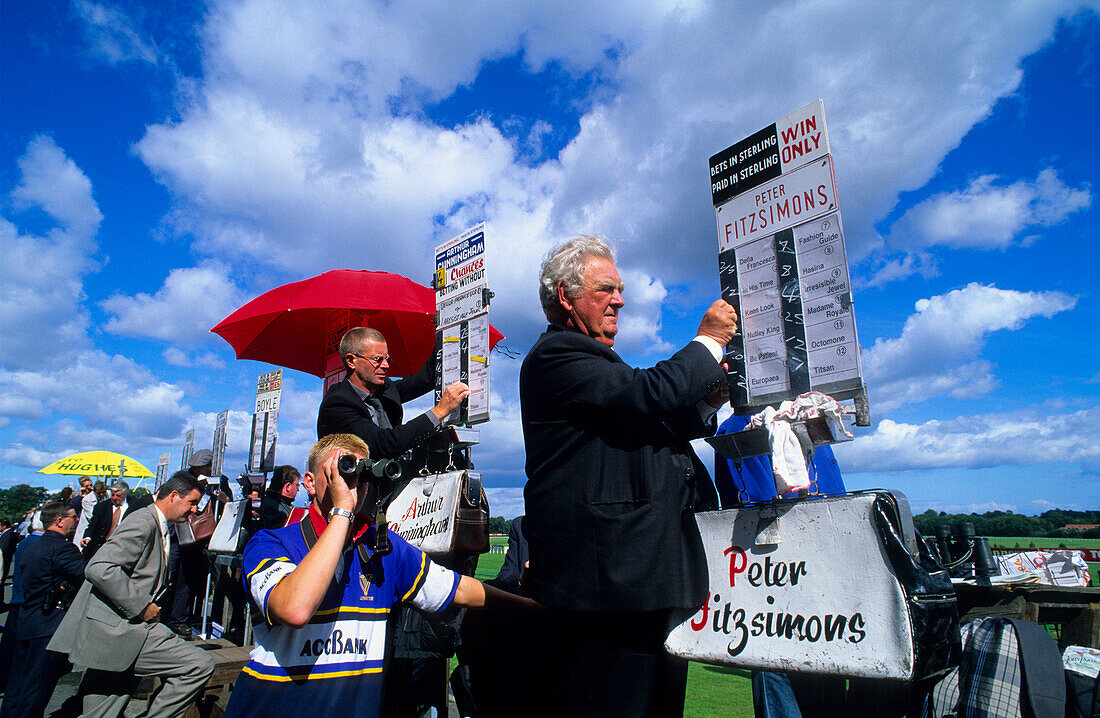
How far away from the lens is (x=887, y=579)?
1440 millimetres

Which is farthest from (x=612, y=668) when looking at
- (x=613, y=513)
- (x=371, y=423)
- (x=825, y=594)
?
(x=371, y=423)

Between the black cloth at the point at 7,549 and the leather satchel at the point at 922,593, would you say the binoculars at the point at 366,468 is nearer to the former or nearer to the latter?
the leather satchel at the point at 922,593

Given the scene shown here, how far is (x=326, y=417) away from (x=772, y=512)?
249cm

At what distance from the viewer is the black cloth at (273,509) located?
21.4 ft

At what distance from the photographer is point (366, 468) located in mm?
2062

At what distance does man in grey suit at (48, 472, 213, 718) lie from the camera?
4.33 metres

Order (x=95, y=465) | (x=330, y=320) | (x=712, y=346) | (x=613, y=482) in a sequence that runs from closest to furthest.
Result: (x=613, y=482), (x=712, y=346), (x=330, y=320), (x=95, y=465)

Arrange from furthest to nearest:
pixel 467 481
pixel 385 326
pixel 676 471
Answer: pixel 385 326, pixel 467 481, pixel 676 471

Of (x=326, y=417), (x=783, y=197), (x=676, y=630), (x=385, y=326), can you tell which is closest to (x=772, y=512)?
(x=676, y=630)

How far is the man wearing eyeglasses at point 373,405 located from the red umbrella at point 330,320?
1.58 meters

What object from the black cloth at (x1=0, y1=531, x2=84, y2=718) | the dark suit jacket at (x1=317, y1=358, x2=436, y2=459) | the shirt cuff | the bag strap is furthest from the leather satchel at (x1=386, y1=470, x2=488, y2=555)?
the black cloth at (x1=0, y1=531, x2=84, y2=718)

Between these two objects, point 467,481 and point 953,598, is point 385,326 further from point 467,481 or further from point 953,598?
point 953,598

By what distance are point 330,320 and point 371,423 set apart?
3.20 meters

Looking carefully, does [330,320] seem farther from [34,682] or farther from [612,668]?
[612,668]
